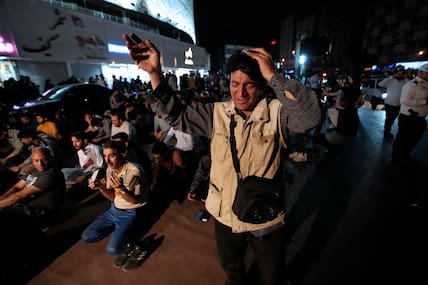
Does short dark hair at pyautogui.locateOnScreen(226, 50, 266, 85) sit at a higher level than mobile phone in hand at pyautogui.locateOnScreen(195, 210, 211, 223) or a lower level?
higher

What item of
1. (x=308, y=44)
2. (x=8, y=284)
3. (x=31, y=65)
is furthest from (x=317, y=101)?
(x=31, y=65)

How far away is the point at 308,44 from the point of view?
38.9 feet

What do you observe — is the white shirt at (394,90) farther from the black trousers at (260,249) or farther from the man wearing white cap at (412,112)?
the black trousers at (260,249)

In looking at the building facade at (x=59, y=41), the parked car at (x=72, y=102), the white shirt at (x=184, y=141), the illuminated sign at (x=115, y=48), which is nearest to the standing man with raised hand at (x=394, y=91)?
the white shirt at (x=184, y=141)

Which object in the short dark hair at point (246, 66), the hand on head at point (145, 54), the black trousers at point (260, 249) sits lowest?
the black trousers at point (260, 249)

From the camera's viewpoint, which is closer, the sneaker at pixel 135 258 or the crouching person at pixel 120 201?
the sneaker at pixel 135 258

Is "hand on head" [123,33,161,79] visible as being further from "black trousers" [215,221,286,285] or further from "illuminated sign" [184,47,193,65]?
"illuminated sign" [184,47,193,65]

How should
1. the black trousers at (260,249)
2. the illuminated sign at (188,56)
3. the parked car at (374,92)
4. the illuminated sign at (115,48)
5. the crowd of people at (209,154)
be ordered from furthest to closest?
1. the illuminated sign at (188,56)
2. the illuminated sign at (115,48)
3. the parked car at (374,92)
4. the black trousers at (260,249)
5. the crowd of people at (209,154)

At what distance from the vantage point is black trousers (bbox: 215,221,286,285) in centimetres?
139

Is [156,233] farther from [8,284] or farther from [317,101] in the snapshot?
[317,101]

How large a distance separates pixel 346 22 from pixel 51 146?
73.5 m

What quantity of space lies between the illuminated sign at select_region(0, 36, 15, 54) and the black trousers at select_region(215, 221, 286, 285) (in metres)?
15.1

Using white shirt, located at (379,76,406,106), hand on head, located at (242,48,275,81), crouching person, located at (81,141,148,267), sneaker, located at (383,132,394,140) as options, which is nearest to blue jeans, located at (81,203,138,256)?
crouching person, located at (81,141,148,267)

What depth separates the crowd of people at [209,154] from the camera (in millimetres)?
1196
